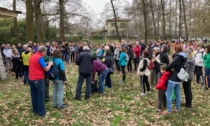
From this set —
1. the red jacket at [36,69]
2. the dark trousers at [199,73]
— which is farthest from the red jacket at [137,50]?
the red jacket at [36,69]

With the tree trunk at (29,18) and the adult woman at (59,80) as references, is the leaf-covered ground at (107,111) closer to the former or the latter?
the adult woman at (59,80)

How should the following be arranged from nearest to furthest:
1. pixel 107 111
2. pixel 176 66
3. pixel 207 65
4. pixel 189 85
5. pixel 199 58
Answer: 1. pixel 176 66
2. pixel 107 111
3. pixel 189 85
4. pixel 207 65
5. pixel 199 58

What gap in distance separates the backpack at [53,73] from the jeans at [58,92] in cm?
26

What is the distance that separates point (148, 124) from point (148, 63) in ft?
10.7

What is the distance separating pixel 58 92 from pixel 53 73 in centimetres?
73

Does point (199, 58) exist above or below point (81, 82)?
above

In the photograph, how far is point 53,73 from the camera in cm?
815

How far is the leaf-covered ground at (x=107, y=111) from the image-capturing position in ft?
25.6

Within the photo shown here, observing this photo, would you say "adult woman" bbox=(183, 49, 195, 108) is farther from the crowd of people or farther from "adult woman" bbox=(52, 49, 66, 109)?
"adult woman" bbox=(52, 49, 66, 109)

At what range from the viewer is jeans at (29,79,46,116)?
303 inches

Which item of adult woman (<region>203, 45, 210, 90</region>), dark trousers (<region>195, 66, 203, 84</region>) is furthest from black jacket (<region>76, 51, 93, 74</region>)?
dark trousers (<region>195, 66, 203, 84</region>)

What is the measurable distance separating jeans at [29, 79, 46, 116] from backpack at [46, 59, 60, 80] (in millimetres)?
377

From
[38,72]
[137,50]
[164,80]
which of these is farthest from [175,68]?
[137,50]

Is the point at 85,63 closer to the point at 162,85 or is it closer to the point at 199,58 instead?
the point at 162,85
